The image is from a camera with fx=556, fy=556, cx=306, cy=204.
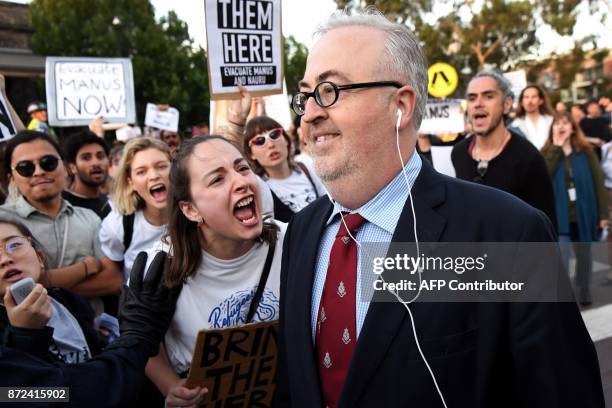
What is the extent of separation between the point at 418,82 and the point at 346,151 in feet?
1.02

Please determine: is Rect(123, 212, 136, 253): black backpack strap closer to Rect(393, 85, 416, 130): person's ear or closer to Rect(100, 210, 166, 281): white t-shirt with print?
Rect(100, 210, 166, 281): white t-shirt with print

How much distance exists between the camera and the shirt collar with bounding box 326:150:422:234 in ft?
5.34

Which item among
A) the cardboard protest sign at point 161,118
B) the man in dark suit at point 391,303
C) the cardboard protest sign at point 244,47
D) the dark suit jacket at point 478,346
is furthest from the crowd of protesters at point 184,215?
the cardboard protest sign at point 161,118

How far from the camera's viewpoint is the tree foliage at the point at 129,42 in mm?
23906

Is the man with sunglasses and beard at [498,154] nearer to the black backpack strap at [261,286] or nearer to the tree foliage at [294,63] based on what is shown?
the black backpack strap at [261,286]

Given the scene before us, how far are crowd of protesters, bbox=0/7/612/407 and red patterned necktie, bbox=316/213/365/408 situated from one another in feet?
1.39

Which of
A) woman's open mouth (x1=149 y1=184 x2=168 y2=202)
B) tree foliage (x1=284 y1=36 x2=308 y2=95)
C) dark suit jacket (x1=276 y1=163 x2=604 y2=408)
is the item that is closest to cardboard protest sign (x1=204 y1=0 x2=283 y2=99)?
woman's open mouth (x1=149 y1=184 x2=168 y2=202)

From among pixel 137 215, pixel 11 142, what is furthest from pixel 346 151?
pixel 11 142

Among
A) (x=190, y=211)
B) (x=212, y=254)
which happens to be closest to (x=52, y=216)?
(x=190, y=211)

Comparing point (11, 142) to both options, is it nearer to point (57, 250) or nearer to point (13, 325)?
point (57, 250)

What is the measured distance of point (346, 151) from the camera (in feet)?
5.34

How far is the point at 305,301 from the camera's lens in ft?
5.71

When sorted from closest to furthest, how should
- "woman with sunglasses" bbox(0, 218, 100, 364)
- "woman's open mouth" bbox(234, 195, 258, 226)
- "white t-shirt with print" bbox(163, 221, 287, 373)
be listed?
"woman with sunglasses" bbox(0, 218, 100, 364) < "white t-shirt with print" bbox(163, 221, 287, 373) < "woman's open mouth" bbox(234, 195, 258, 226)

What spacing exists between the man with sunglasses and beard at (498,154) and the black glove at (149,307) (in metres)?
2.49
